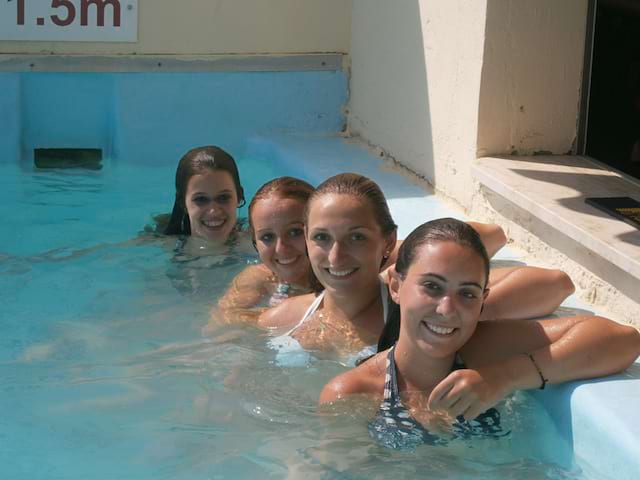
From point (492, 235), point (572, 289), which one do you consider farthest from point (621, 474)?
point (492, 235)

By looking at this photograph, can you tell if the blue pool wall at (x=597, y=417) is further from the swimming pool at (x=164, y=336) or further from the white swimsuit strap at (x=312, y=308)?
the white swimsuit strap at (x=312, y=308)

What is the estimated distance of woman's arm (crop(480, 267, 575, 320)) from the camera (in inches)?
154

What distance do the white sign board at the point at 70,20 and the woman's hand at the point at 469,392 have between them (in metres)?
4.17

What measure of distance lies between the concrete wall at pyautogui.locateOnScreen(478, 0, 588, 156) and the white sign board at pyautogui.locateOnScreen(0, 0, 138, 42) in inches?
104

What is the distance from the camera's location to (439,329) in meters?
3.38

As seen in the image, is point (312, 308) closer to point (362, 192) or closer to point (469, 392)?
point (362, 192)

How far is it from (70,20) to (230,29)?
989 mm

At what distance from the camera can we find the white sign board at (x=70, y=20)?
6656mm

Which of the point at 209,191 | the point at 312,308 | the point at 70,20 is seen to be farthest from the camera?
the point at 70,20

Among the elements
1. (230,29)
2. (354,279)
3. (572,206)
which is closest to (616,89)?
(572,206)

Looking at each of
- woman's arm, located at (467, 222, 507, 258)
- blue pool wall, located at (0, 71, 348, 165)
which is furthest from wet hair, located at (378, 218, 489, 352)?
blue pool wall, located at (0, 71, 348, 165)

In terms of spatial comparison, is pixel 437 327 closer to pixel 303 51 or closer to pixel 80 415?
pixel 80 415

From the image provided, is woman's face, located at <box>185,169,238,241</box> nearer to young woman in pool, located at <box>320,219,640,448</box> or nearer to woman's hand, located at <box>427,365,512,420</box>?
young woman in pool, located at <box>320,219,640,448</box>

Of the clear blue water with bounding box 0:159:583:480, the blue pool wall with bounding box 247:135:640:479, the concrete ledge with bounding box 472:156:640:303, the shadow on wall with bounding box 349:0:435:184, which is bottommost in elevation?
the clear blue water with bounding box 0:159:583:480
